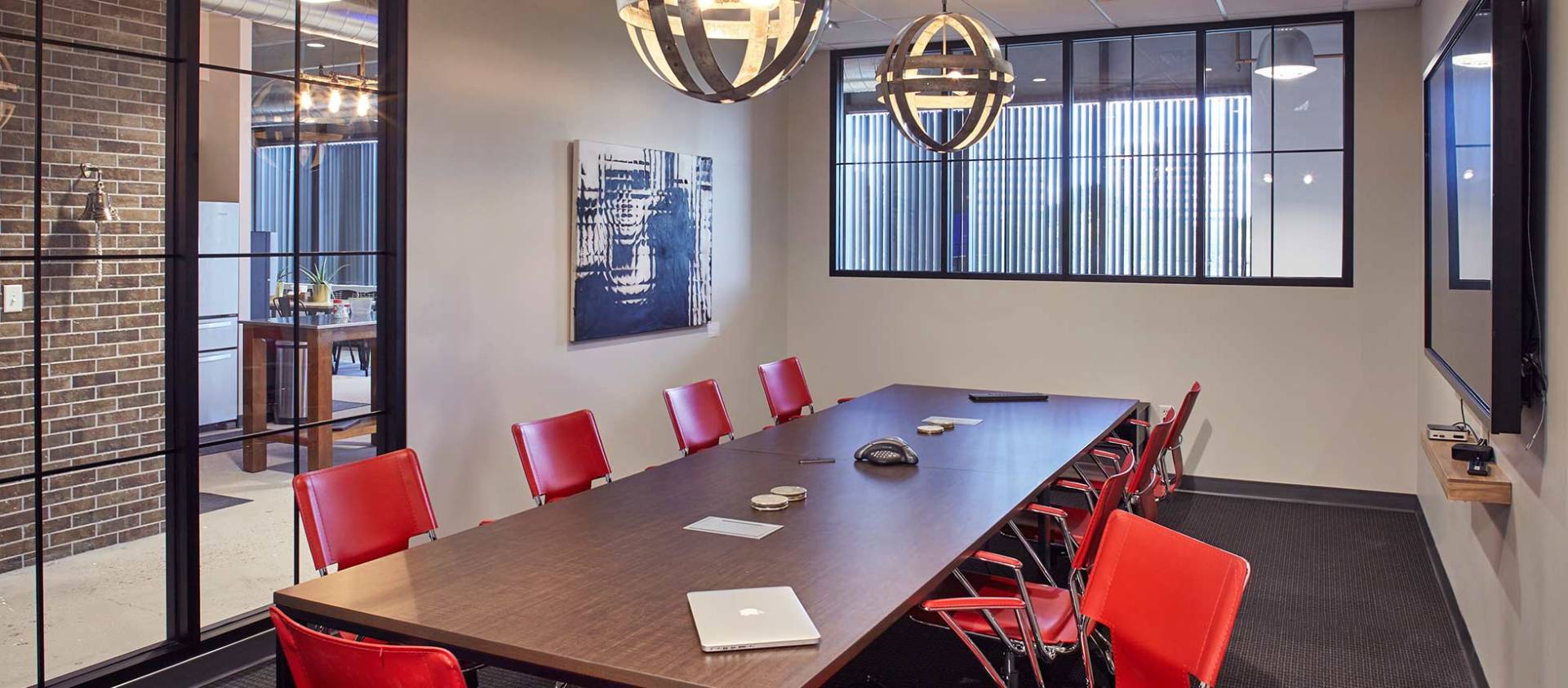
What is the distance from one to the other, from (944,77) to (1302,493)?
174 inches

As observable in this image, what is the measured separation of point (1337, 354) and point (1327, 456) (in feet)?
2.08

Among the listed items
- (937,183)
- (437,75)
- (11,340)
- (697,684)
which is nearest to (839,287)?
(937,183)

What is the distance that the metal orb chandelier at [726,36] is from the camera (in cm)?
277

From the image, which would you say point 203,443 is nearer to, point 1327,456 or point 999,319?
point 999,319

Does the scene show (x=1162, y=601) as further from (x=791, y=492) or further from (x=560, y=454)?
(x=560, y=454)

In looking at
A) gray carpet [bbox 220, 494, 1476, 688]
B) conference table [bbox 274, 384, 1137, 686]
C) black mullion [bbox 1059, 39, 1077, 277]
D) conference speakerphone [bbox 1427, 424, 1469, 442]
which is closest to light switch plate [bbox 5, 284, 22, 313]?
gray carpet [bbox 220, 494, 1476, 688]

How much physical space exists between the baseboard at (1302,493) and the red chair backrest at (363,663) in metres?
6.39

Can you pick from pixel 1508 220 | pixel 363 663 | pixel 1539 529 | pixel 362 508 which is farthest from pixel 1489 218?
pixel 362 508

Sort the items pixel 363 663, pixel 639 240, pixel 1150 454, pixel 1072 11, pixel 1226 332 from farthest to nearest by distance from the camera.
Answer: pixel 1226 332 → pixel 1072 11 → pixel 639 240 → pixel 1150 454 → pixel 363 663

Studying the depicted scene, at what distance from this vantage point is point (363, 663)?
210cm

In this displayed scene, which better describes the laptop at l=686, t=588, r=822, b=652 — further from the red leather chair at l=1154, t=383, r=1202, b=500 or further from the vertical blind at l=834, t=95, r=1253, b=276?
the vertical blind at l=834, t=95, r=1253, b=276

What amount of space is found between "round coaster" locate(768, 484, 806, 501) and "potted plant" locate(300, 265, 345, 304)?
7.07ft

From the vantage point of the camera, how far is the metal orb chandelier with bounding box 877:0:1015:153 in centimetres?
434

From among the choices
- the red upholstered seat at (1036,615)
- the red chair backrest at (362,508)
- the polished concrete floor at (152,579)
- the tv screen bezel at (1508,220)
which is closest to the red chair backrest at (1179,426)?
the red upholstered seat at (1036,615)
